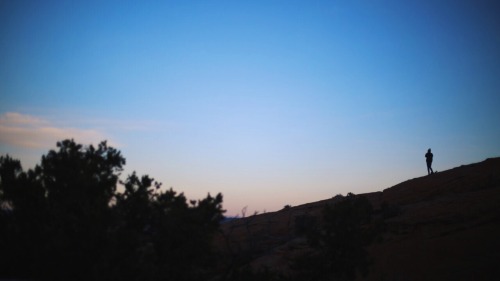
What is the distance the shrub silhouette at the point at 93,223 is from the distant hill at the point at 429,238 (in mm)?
2062

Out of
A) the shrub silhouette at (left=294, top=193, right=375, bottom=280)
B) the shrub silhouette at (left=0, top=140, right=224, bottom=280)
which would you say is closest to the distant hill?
the shrub silhouette at (left=294, top=193, right=375, bottom=280)

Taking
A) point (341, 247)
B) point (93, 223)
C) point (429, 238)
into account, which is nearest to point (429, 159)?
point (429, 238)

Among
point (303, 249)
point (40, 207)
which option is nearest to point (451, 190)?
point (303, 249)

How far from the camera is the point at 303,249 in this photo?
17.7 m

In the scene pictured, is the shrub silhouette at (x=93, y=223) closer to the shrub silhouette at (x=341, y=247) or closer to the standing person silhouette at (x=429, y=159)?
the shrub silhouette at (x=341, y=247)

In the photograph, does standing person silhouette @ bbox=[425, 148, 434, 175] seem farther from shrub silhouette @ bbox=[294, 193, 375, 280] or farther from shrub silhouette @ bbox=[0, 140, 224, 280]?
shrub silhouette @ bbox=[0, 140, 224, 280]

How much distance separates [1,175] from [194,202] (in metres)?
6.73

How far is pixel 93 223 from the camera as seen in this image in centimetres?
913

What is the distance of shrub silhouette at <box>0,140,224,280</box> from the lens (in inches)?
360

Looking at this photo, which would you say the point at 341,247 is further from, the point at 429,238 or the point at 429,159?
the point at 429,159

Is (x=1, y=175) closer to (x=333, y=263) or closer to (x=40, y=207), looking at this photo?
(x=40, y=207)

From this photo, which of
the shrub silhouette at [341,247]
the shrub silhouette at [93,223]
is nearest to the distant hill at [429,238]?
the shrub silhouette at [341,247]

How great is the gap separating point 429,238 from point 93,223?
1523 cm

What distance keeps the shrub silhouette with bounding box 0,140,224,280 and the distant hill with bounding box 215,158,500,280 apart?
206 centimetres
